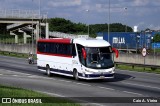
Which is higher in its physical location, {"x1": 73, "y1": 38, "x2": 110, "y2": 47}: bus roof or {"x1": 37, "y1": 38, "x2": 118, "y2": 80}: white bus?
{"x1": 73, "y1": 38, "x2": 110, "y2": 47}: bus roof

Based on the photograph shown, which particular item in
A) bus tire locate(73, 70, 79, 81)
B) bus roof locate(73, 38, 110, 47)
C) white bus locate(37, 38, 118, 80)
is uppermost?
bus roof locate(73, 38, 110, 47)

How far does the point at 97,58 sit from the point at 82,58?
1019mm

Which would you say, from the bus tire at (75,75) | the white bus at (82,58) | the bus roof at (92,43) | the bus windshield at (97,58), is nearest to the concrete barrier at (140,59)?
the white bus at (82,58)

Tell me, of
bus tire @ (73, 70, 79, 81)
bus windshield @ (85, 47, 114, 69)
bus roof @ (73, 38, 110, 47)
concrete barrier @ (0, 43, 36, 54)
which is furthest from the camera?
concrete barrier @ (0, 43, 36, 54)

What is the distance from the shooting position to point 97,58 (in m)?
26.0

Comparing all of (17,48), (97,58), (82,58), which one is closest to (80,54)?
(82,58)

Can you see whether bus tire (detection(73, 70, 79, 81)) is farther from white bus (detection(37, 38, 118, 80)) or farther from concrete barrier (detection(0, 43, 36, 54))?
concrete barrier (detection(0, 43, 36, 54))

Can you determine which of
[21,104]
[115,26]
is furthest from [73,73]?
[115,26]

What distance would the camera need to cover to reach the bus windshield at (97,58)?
85.1 feet

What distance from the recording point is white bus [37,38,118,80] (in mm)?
25969

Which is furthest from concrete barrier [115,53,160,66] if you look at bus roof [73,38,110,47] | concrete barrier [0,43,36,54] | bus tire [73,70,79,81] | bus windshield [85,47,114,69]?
concrete barrier [0,43,36,54]

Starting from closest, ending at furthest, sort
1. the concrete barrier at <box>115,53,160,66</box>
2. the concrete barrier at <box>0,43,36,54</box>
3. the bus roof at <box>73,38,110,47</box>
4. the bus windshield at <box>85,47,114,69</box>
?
the bus windshield at <box>85,47,114,69</box>
the bus roof at <box>73,38,110,47</box>
the concrete barrier at <box>115,53,160,66</box>
the concrete barrier at <box>0,43,36,54</box>

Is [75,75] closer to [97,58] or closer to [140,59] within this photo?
[97,58]

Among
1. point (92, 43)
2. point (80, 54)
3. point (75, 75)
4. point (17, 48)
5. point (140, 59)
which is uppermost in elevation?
point (92, 43)
